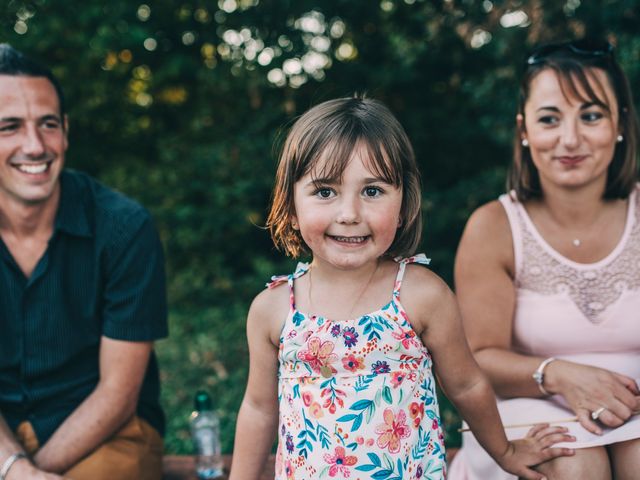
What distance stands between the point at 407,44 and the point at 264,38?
933 mm

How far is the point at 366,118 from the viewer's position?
2055 mm

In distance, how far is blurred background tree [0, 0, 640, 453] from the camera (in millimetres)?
4277

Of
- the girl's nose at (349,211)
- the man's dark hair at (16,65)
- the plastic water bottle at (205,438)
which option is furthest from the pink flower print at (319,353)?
the man's dark hair at (16,65)

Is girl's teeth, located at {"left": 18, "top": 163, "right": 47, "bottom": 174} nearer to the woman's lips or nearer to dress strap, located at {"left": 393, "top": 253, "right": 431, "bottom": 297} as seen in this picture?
dress strap, located at {"left": 393, "top": 253, "right": 431, "bottom": 297}

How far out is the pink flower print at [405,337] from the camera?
2.06m

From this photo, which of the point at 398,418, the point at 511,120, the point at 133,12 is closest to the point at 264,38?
the point at 133,12

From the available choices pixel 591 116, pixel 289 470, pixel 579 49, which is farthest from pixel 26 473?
pixel 579 49

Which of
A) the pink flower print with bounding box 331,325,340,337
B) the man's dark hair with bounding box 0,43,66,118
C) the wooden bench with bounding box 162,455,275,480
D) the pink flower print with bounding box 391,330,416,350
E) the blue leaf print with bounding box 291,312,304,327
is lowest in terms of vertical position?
the wooden bench with bounding box 162,455,275,480

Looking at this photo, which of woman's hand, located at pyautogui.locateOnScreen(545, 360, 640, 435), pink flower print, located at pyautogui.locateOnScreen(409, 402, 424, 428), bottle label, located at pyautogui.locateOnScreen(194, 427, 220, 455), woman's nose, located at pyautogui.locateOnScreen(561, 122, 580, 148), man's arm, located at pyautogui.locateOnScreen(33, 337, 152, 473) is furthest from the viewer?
bottle label, located at pyautogui.locateOnScreen(194, 427, 220, 455)

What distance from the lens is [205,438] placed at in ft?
10.5

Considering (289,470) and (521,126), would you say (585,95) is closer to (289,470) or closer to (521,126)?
(521,126)

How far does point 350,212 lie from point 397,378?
1.50ft

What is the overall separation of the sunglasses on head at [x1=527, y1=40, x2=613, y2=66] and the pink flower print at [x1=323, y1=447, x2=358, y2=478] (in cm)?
146

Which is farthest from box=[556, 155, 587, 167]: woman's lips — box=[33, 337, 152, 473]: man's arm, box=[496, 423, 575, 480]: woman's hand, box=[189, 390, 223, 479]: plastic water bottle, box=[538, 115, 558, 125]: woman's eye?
box=[189, 390, 223, 479]: plastic water bottle
